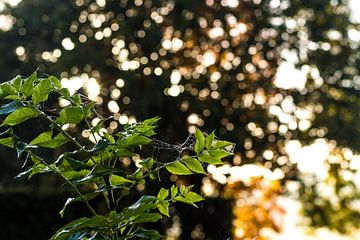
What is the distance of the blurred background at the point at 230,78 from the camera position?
903 cm

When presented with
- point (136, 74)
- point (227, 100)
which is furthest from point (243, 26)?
point (136, 74)

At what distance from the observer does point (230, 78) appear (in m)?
9.17

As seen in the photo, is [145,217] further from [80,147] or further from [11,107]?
[11,107]

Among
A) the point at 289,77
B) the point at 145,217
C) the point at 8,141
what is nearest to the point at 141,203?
the point at 145,217

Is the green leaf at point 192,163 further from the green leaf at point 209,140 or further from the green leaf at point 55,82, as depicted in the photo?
the green leaf at point 55,82

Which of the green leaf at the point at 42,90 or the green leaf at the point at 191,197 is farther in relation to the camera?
the green leaf at the point at 191,197

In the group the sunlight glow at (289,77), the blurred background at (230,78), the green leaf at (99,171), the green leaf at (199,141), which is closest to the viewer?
the green leaf at (99,171)

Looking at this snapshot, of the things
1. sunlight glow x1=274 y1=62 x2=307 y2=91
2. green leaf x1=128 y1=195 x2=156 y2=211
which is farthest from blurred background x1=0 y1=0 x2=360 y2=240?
green leaf x1=128 y1=195 x2=156 y2=211

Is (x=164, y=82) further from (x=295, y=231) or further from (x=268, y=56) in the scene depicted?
(x=295, y=231)

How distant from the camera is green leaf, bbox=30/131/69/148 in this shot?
1.12 meters

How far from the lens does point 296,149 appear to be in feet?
32.0

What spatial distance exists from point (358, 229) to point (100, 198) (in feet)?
18.7

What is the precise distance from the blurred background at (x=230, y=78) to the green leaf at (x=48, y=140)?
713cm

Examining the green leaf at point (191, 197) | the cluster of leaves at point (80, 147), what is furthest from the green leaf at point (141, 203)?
the green leaf at point (191, 197)
